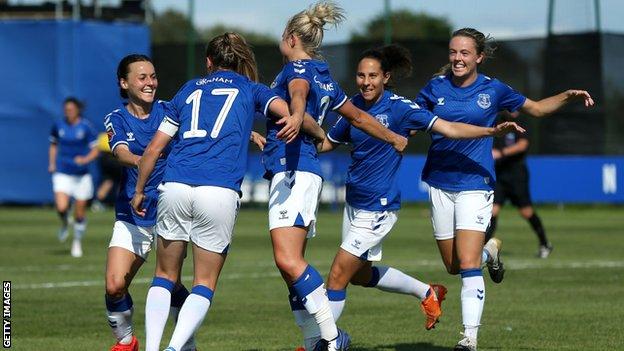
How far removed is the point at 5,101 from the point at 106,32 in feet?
10.6

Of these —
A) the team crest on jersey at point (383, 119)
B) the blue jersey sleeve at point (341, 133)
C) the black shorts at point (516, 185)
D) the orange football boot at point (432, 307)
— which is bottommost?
the black shorts at point (516, 185)

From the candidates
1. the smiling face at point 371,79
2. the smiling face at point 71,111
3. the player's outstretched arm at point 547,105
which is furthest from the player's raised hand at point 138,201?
the smiling face at point 71,111

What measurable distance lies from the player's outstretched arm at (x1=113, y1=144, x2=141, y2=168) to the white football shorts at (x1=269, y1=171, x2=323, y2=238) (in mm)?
999

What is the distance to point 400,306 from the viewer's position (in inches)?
526

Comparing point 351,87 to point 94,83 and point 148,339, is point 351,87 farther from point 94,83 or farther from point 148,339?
point 148,339

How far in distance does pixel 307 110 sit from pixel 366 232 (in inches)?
52.4

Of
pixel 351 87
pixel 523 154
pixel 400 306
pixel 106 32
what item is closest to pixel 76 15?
pixel 106 32

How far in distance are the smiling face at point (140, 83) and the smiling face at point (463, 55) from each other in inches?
88.1

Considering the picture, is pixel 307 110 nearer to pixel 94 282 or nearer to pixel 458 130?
pixel 458 130

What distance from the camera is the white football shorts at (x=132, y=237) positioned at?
9.59 meters

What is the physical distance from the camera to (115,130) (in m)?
9.66

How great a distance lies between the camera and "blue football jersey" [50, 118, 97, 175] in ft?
70.7

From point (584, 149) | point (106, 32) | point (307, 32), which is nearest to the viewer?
point (307, 32)

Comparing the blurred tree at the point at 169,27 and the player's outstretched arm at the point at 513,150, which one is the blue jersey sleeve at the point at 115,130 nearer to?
the player's outstretched arm at the point at 513,150
